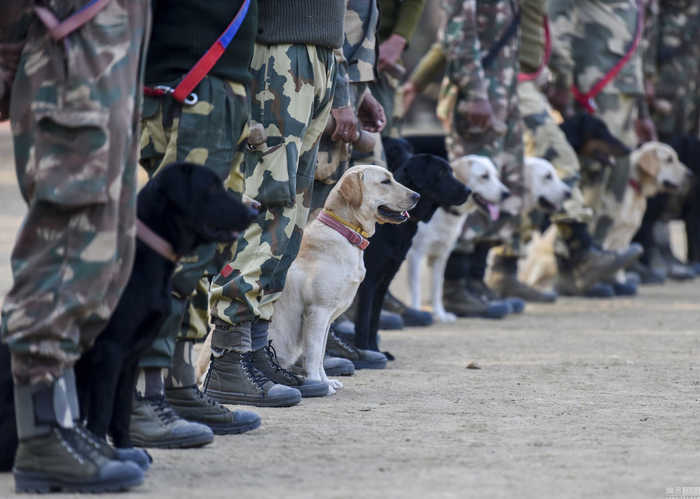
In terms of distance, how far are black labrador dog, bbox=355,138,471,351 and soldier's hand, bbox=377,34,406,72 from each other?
3.07 feet

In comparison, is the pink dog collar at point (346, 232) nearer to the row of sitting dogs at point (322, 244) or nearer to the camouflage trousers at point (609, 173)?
the row of sitting dogs at point (322, 244)

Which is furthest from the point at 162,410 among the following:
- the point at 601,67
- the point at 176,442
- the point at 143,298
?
the point at 601,67

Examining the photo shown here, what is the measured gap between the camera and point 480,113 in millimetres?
8492

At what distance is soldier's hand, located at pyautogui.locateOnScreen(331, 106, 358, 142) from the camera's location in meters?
5.72

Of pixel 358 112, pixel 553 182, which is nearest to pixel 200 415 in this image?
pixel 358 112

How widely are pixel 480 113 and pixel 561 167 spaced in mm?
1659

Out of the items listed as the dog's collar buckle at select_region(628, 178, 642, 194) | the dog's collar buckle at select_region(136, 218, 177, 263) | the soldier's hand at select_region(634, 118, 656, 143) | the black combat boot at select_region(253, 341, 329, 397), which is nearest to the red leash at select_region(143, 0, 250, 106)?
the dog's collar buckle at select_region(136, 218, 177, 263)

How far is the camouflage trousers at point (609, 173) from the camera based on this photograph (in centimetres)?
1070

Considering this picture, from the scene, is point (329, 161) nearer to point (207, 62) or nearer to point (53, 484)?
point (207, 62)

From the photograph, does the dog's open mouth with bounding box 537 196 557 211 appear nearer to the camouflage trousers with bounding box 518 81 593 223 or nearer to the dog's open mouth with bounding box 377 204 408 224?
the camouflage trousers with bounding box 518 81 593 223

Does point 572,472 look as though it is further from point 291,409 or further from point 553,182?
point 553,182

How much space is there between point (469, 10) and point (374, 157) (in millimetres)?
1899

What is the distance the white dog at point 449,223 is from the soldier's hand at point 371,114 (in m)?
1.90

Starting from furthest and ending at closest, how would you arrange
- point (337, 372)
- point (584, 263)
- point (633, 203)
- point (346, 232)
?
point (633, 203) → point (584, 263) → point (337, 372) → point (346, 232)
